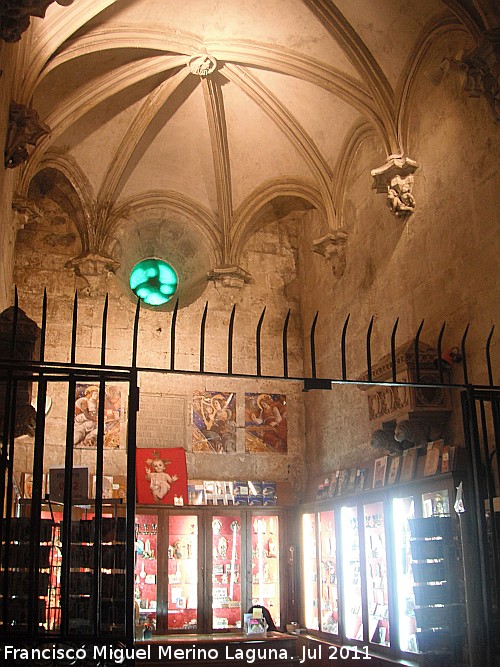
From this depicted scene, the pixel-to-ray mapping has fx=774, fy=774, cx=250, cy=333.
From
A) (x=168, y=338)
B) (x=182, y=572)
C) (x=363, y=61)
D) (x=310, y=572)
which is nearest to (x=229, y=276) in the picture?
(x=168, y=338)

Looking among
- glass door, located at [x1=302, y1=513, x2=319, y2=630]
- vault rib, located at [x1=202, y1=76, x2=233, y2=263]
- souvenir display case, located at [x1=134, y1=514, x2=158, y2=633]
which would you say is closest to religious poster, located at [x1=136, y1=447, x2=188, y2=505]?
souvenir display case, located at [x1=134, y1=514, x2=158, y2=633]

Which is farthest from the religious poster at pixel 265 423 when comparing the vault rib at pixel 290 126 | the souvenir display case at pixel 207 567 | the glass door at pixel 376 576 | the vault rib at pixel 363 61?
the vault rib at pixel 363 61

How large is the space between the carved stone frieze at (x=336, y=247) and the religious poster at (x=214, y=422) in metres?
2.70

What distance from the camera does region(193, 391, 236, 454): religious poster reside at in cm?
1223

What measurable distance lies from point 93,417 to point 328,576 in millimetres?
4208

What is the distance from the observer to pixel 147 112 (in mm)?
11609

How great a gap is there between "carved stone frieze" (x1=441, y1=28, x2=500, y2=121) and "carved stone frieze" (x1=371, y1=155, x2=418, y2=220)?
184 cm

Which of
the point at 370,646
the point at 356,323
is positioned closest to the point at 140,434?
the point at 356,323

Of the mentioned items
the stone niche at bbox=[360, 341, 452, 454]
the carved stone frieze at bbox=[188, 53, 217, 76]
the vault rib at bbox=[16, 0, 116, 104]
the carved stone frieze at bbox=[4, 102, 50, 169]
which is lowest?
the stone niche at bbox=[360, 341, 452, 454]

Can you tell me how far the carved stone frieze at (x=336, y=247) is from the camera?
11570mm

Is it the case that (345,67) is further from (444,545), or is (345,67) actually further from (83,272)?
(444,545)

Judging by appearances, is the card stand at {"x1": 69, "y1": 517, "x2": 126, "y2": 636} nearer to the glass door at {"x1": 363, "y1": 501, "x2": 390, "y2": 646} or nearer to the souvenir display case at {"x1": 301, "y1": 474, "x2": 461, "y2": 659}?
the souvenir display case at {"x1": 301, "y1": 474, "x2": 461, "y2": 659}

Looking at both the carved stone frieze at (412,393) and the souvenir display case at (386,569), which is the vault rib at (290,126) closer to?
the carved stone frieze at (412,393)

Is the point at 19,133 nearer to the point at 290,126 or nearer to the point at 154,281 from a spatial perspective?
the point at 290,126
